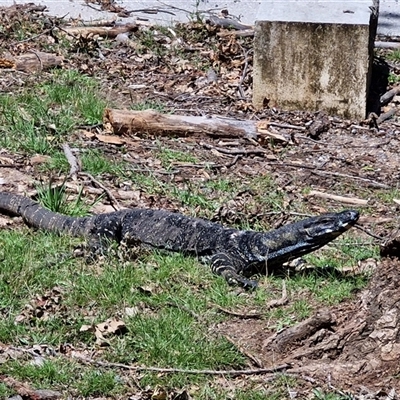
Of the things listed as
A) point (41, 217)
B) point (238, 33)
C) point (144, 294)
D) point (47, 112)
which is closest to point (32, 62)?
point (47, 112)

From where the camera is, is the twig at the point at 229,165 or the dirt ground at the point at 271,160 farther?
the twig at the point at 229,165

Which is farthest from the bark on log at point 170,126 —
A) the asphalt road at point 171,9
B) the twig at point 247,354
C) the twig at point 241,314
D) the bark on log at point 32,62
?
the twig at point 247,354

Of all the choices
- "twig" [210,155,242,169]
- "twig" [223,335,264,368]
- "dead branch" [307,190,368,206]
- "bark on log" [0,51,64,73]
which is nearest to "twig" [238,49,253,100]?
"twig" [210,155,242,169]

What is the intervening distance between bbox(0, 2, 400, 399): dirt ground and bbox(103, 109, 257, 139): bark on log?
0.08m

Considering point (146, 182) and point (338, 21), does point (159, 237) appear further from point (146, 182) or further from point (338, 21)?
point (338, 21)

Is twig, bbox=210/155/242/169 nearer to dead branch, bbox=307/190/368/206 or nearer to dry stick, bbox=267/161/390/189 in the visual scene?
dry stick, bbox=267/161/390/189

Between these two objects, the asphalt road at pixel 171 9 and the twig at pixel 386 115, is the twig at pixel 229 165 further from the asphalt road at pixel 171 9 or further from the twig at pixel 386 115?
the asphalt road at pixel 171 9

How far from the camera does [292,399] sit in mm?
5461

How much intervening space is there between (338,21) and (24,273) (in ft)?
17.7

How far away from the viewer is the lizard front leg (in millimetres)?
7090

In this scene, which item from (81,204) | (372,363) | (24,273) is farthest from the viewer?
(81,204)

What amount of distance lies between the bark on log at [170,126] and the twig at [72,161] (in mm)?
778

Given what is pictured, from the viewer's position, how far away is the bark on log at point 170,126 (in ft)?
34.2

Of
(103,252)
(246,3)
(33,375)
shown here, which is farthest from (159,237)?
(246,3)
